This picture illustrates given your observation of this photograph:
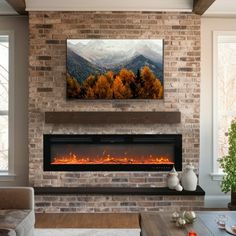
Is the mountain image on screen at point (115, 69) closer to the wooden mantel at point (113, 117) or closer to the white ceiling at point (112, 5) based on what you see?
the wooden mantel at point (113, 117)

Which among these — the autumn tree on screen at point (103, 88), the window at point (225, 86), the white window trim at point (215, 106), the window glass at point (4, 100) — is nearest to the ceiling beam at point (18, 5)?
the window glass at point (4, 100)

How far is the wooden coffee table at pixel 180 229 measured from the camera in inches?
139

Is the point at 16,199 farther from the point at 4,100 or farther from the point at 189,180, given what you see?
the point at 4,100

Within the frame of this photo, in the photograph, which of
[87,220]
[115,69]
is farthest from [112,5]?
[87,220]

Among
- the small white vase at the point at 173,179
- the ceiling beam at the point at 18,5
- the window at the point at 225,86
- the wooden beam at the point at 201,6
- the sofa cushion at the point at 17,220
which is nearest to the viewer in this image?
the sofa cushion at the point at 17,220

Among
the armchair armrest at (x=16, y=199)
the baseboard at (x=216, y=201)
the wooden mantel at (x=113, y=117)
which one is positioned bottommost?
the baseboard at (x=216, y=201)

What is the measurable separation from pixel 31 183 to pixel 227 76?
3.18 m

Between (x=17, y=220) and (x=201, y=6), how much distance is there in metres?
3.54

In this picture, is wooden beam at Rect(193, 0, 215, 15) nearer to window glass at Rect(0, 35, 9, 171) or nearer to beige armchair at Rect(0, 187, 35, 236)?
window glass at Rect(0, 35, 9, 171)

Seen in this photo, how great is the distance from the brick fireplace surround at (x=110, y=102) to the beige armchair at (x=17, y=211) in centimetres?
180

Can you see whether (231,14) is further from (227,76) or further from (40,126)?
(40,126)

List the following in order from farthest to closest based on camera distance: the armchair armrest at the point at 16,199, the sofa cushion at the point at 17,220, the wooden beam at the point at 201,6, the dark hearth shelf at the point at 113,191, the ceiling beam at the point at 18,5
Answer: the dark hearth shelf at the point at 113,191 < the ceiling beam at the point at 18,5 < the wooden beam at the point at 201,6 < the armchair armrest at the point at 16,199 < the sofa cushion at the point at 17,220

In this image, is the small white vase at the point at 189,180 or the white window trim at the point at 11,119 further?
the white window trim at the point at 11,119

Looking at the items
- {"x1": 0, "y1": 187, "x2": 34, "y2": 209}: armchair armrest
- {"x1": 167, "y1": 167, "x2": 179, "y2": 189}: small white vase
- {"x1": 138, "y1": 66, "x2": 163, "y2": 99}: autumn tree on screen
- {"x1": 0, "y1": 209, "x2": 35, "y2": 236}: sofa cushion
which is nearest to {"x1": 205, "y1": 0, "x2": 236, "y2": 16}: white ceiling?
{"x1": 138, "y1": 66, "x2": 163, "y2": 99}: autumn tree on screen
